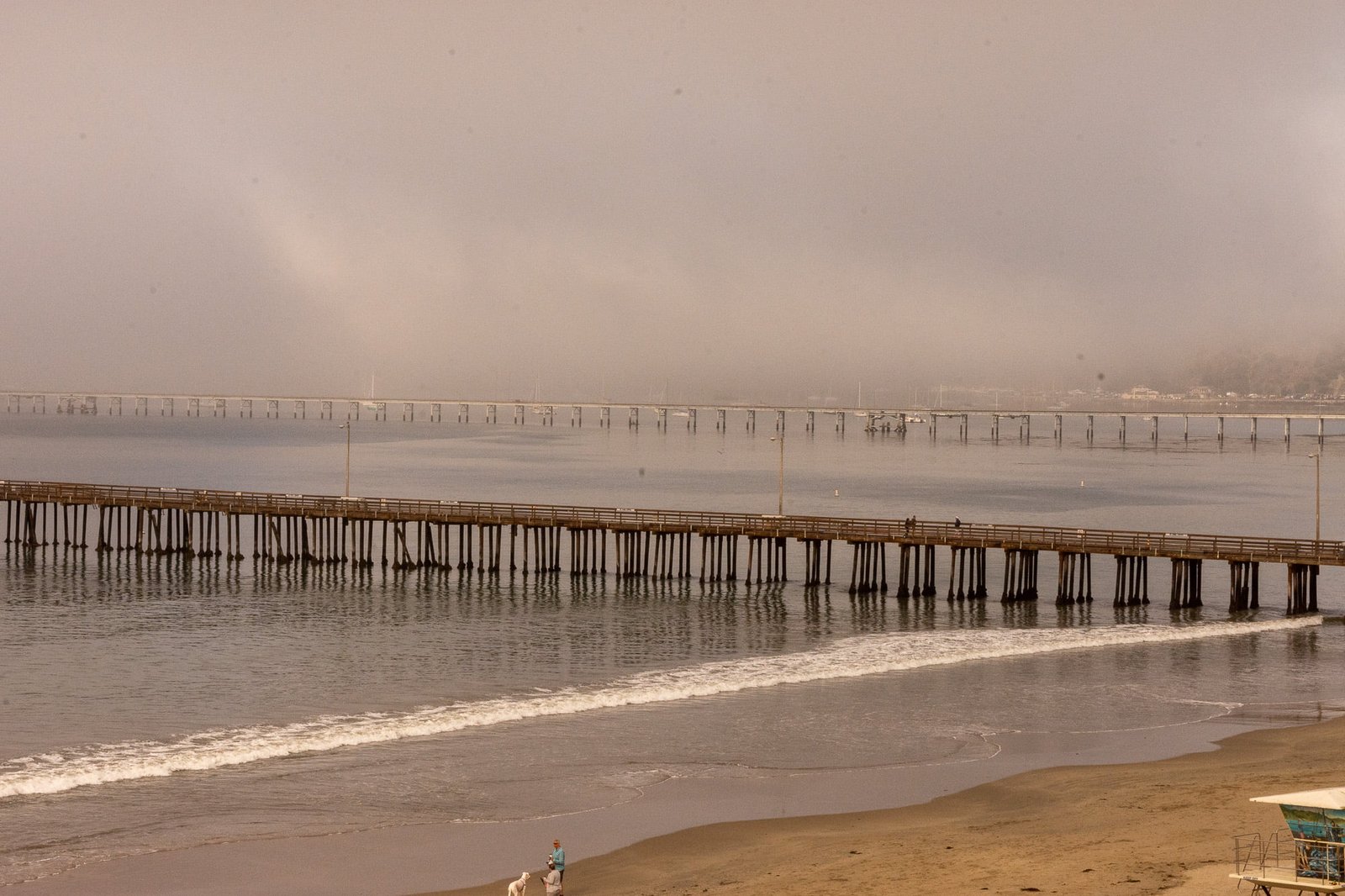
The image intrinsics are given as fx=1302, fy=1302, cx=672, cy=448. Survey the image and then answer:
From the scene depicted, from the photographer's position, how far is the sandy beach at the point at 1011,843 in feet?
58.4

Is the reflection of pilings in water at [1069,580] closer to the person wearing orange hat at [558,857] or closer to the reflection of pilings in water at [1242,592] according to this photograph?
the reflection of pilings in water at [1242,592]

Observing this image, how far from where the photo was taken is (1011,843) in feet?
65.6

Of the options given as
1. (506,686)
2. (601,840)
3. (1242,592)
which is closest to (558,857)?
(601,840)

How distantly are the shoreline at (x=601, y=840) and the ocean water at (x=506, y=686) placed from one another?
482mm

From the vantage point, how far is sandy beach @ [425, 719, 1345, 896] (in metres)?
17.8

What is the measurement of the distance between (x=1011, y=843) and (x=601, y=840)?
21.3 ft

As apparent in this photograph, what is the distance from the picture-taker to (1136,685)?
3406 cm

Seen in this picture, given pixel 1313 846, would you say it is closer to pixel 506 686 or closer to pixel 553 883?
pixel 553 883

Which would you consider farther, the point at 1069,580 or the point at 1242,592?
the point at 1069,580

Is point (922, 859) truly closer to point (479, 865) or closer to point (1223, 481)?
point (479, 865)

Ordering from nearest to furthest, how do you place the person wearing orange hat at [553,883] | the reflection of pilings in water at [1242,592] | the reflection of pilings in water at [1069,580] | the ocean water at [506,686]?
the person wearing orange hat at [553,883] → the ocean water at [506,686] → the reflection of pilings in water at [1242,592] → the reflection of pilings in water at [1069,580]

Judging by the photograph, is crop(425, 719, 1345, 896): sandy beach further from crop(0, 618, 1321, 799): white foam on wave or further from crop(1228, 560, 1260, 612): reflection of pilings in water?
crop(1228, 560, 1260, 612): reflection of pilings in water

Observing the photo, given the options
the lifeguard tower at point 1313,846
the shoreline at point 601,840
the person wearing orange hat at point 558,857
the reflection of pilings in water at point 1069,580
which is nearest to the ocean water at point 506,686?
the shoreline at point 601,840

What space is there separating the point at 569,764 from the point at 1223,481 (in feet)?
384
